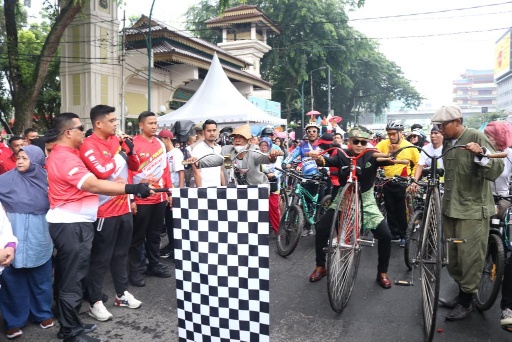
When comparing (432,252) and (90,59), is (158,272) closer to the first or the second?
(432,252)

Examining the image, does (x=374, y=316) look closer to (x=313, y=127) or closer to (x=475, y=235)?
(x=475, y=235)

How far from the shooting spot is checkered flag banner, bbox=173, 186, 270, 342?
2.34 metres

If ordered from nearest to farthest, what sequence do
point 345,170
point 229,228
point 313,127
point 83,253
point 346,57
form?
point 229,228 < point 83,253 < point 345,170 < point 313,127 < point 346,57

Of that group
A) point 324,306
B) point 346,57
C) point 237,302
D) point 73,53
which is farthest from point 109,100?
point 346,57

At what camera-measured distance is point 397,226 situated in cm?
665

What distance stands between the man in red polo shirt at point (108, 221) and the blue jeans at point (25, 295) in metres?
0.39

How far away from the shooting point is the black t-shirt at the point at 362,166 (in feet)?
14.9

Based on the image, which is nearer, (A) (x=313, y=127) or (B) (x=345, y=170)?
(B) (x=345, y=170)

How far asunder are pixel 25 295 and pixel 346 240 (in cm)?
312

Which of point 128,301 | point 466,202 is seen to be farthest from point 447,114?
point 128,301

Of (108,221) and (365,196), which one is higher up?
(365,196)

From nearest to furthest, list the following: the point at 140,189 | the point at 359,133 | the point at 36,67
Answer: the point at 140,189 < the point at 359,133 < the point at 36,67

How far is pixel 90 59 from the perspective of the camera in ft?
51.4

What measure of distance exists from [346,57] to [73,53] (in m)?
22.9
